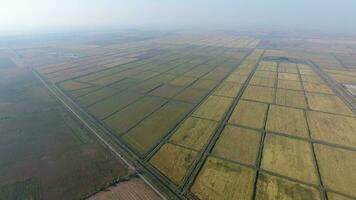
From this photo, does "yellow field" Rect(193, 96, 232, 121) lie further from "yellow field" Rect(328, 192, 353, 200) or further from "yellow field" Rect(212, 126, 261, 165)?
"yellow field" Rect(328, 192, 353, 200)

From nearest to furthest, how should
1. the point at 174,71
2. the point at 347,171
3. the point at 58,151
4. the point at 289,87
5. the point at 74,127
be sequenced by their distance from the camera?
the point at 347,171 → the point at 58,151 → the point at 74,127 → the point at 289,87 → the point at 174,71

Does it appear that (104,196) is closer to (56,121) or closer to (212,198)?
(212,198)

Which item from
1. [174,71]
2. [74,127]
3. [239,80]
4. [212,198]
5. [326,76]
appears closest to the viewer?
[212,198]

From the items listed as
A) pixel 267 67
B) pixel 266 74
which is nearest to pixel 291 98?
pixel 266 74

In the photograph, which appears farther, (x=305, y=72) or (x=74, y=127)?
(x=305, y=72)

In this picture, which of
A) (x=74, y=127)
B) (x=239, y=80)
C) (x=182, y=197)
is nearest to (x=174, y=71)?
(x=239, y=80)

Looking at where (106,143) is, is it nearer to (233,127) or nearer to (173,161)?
(173,161)
